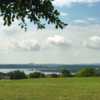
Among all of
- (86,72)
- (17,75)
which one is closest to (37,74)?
(17,75)

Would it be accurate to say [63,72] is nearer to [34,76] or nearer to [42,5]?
[34,76]

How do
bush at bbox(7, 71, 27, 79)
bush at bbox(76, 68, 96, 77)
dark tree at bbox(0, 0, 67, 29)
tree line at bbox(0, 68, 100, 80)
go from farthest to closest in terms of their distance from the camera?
bush at bbox(76, 68, 96, 77) < tree line at bbox(0, 68, 100, 80) < bush at bbox(7, 71, 27, 79) < dark tree at bbox(0, 0, 67, 29)

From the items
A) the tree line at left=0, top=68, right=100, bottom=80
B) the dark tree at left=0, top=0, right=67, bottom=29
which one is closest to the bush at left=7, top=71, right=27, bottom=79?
the tree line at left=0, top=68, right=100, bottom=80

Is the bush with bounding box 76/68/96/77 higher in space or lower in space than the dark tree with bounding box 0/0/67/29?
lower

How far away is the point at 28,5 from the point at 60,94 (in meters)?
13.0

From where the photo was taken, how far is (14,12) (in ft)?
68.1

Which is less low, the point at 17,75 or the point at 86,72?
the point at 86,72

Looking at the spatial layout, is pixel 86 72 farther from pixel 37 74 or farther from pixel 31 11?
pixel 31 11

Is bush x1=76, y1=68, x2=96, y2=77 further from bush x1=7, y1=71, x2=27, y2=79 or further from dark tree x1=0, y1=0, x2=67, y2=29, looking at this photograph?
dark tree x1=0, y1=0, x2=67, y2=29

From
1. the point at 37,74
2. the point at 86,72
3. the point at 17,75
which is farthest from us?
the point at 86,72

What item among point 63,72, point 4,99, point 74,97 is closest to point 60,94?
point 74,97

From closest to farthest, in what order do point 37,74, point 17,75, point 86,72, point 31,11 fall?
point 31,11
point 17,75
point 37,74
point 86,72

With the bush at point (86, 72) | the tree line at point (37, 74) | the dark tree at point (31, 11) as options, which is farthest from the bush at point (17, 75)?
the dark tree at point (31, 11)

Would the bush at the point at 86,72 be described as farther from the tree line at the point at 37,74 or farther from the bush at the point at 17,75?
the bush at the point at 17,75
